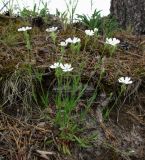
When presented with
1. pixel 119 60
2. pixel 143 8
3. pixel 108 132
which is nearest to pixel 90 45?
pixel 119 60

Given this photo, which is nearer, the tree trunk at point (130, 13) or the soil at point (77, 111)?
the soil at point (77, 111)

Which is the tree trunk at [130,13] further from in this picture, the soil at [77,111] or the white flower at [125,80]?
the white flower at [125,80]

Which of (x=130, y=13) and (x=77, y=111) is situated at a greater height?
(x=130, y=13)

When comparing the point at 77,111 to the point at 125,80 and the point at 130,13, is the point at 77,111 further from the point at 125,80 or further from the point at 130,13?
the point at 130,13

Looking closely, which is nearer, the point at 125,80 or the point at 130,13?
the point at 125,80

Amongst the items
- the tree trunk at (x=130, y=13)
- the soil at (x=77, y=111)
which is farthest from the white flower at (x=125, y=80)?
the tree trunk at (x=130, y=13)

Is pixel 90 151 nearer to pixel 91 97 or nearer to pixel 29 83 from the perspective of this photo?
pixel 91 97

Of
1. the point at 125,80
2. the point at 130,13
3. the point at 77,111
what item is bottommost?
the point at 77,111

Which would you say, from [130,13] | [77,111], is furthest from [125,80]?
[130,13]

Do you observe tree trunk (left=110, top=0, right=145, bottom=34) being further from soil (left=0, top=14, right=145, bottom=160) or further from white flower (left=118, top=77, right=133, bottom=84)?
white flower (left=118, top=77, right=133, bottom=84)
